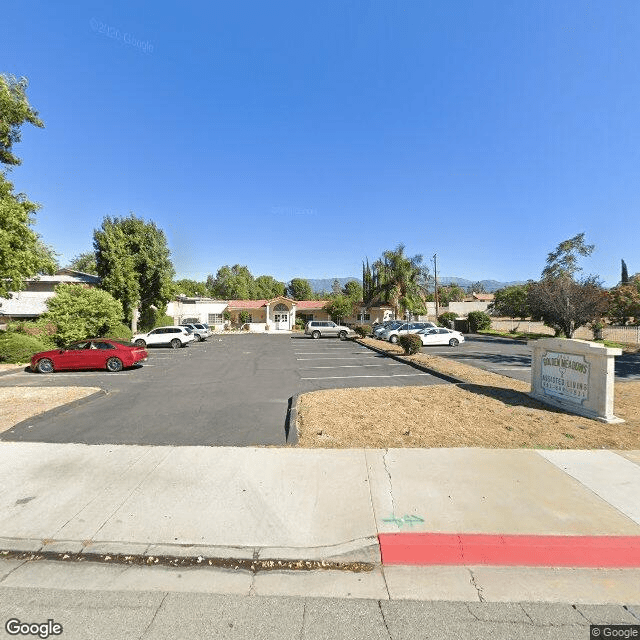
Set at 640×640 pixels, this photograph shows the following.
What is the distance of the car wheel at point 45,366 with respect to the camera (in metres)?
14.5

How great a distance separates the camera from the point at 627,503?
14.4 ft

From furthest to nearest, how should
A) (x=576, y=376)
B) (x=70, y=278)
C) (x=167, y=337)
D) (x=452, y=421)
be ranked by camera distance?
(x=70, y=278) < (x=167, y=337) < (x=576, y=376) < (x=452, y=421)

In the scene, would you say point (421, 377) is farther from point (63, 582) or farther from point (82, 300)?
point (82, 300)

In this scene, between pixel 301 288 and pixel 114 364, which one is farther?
pixel 301 288

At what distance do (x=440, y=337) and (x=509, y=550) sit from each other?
2168 cm

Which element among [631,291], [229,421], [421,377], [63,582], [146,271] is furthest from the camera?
[631,291]

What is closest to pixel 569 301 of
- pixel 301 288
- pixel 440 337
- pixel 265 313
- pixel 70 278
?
pixel 440 337

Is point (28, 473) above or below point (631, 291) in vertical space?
below

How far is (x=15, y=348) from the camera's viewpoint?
53.4 ft

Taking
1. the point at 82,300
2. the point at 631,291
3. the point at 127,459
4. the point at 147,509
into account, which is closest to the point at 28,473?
the point at 127,459

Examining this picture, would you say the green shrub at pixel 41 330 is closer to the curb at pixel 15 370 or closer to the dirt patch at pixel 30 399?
the curb at pixel 15 370

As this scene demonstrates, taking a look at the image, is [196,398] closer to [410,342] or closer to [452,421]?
[452,421]

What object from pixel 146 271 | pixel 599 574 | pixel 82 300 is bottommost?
pixel 599 574

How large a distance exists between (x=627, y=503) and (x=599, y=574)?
1.55 m
